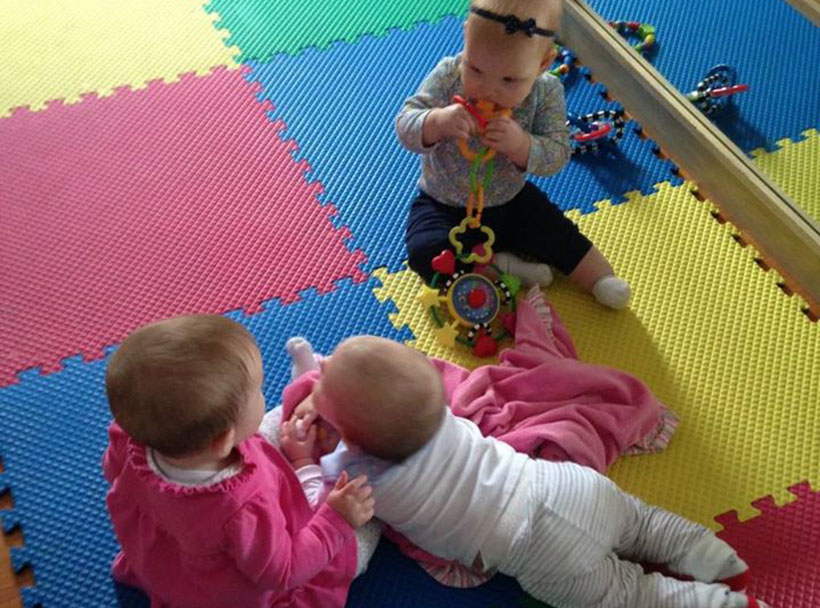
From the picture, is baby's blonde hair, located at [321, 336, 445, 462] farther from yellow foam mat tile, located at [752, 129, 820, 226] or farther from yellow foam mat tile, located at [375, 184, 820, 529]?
yellow foam mat tile, located at [752, 129, 820, 226]

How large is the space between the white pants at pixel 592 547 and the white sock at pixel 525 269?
0.43m

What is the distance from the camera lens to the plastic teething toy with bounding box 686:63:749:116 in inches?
70.8

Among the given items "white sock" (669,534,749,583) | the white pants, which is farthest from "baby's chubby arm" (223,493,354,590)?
"white sock" (669,534,749,583)

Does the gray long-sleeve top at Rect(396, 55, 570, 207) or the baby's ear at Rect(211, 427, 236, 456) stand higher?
the gray long-sleeve top at Rect(396, 55, 570, 207)

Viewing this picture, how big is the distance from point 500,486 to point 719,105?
110 cm

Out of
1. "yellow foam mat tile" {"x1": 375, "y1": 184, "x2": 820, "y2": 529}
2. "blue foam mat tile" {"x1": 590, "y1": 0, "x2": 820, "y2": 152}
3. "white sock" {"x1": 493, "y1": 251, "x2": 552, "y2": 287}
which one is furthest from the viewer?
"blue foam mat tile" {"x1": 590, "y1": 0, "x2": 820, "y2": 152}

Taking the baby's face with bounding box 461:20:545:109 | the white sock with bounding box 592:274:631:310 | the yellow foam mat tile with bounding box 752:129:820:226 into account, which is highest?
the baby's face with bounding box 461:20:545:109

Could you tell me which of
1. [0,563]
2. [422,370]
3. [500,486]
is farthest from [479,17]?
[0,563]

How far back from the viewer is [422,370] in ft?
3.45

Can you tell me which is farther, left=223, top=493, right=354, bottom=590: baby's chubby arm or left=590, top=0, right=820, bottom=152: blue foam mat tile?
left=590, top=0, right=820, bottom=152: blue foam mat tile

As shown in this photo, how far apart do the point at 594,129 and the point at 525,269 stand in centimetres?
39

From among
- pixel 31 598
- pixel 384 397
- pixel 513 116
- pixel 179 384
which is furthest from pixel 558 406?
pixel 31 598

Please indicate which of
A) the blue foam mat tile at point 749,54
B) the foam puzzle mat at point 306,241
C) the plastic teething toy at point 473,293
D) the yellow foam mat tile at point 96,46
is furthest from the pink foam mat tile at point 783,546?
the yellow foam mat tile at point 96,46

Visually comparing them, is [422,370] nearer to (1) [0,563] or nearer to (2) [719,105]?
(1) [0,563]
